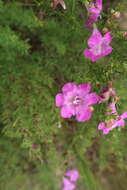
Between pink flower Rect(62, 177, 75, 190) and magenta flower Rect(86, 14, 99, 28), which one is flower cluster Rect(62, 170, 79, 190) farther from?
magenta flower Rect(86, 14, 99, 28)

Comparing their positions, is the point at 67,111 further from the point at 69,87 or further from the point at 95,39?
the point at 95,39

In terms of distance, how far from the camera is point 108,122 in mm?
1277

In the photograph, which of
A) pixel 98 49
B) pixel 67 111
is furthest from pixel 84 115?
pixel 98 49

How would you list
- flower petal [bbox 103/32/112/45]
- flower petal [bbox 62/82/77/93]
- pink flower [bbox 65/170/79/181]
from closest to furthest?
flower petal [bbox 103/32/112/45]
flower petal [bbox 62/82/77/93]
pink flower [bbox 65/170/79/181]

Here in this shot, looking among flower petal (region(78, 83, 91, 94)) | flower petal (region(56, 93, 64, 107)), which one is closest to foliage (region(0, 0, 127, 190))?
flower petal (region(78, 83, 91, 94))

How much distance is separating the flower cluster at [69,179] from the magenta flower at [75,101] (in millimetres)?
1390

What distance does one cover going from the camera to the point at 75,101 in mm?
1466

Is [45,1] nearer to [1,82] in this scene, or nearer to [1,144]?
[1,82]

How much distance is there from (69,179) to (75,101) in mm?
1535

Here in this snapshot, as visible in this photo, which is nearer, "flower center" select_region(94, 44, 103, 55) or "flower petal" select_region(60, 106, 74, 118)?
"flower center" select_region(94, 44, 103, 55)

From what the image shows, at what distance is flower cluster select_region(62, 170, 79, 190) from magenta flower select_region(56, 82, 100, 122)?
139cm

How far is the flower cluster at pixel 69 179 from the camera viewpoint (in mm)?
2622

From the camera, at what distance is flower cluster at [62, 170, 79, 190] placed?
8.60 feet

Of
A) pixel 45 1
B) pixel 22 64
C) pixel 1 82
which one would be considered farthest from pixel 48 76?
pixel 45 1
